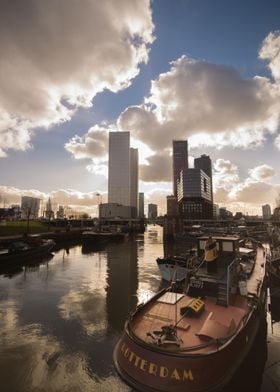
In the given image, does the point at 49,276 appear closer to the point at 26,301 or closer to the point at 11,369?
the point at 26,301

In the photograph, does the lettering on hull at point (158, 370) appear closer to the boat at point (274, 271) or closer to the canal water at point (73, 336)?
the canal water at point (73, 336)

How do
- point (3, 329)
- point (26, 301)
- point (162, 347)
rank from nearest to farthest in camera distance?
point (162, 347), point (3, 329), point (26, 301)

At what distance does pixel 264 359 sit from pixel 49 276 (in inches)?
1156

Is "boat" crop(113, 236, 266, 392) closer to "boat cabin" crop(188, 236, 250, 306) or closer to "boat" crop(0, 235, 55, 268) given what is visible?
"boat cabin" crop(188, 236, 250, 306)

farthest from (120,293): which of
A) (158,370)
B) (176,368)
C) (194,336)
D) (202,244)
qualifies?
(176,368)

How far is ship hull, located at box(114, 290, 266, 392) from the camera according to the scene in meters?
8.17

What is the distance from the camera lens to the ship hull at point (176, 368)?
817cm

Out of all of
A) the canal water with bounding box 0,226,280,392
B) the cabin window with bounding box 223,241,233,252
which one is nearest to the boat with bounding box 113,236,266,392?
the cabin window with bounding box 223,241,233,252

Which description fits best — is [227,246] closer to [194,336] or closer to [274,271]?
[194,336]

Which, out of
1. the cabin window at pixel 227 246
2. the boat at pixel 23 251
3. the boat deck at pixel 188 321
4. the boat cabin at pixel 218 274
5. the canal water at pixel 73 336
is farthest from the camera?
the boat at pixel 23 251

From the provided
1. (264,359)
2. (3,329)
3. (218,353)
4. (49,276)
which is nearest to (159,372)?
(218,353)

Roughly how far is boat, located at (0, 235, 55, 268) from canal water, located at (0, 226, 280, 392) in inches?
455

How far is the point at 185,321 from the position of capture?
11.2 m

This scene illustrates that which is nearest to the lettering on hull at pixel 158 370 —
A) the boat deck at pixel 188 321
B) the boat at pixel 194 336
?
the boat at pixel 194 336
